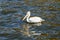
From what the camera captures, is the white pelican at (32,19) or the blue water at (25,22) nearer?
the blue water at (25,22)

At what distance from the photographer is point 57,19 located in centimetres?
1605

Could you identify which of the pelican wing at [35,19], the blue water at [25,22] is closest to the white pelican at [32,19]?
the pelican wing at [35,19]

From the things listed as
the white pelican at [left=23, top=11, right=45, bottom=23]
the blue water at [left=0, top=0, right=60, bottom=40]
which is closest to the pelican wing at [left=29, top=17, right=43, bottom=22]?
the white pelican at [left=23, top=11, right=45, bottom=23]

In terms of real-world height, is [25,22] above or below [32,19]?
below

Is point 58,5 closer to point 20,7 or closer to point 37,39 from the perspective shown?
point 20,7

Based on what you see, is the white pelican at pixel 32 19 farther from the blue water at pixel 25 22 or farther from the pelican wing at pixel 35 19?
the blue water at pixel 25 22

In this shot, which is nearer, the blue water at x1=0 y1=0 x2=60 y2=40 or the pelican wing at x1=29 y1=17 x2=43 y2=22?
the blue water at x1=0 y1=0 x2=60 y2=40

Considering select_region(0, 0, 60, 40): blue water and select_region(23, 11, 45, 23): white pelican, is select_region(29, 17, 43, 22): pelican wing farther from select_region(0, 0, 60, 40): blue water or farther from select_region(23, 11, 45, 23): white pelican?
select_region(0, 0, 60, 40): blue water

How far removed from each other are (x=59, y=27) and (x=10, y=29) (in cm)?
244

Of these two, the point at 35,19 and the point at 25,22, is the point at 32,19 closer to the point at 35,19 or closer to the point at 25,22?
the point at 35,19

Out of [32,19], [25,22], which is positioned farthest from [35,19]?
[25,22]

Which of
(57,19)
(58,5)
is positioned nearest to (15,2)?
(58,5)

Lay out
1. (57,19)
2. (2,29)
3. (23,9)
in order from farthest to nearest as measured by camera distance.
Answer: (23,9)
(57,19)
(2,29)

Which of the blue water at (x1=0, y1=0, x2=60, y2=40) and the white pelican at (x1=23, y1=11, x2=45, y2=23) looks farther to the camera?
the white pelican at (x1=23, y1=11, x2=45, y2=23)
